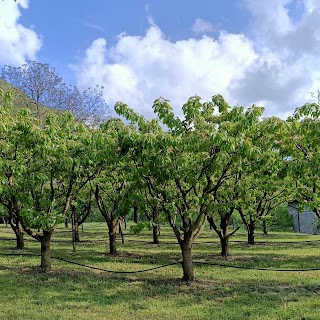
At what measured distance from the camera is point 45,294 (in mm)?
8641

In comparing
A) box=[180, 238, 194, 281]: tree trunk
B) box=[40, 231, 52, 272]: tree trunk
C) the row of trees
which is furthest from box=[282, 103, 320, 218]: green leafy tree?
box=[40, 231, 52, 272]: tree trunk

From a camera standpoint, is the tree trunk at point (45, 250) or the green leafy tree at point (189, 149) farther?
the tree trunk at point (45, 250)

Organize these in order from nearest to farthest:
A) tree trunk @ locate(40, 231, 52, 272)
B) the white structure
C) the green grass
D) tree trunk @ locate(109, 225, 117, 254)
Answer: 1. the green grass
2. tree trunk @ locate(40, 231, 52, 272)
3. tree trunk @ locate(109, 225, 117, 254)
4. the white structure

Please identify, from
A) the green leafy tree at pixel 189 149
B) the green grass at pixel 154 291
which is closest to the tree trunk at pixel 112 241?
the green grass at pixel 154 291

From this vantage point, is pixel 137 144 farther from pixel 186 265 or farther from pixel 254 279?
pixel 254 279

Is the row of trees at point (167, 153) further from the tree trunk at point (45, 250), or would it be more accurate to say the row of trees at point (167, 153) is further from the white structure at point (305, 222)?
the white structure at point (305, 222)

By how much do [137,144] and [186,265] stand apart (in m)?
3.68

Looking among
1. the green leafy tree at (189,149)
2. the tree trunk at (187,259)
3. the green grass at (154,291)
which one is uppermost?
the green leafy tree at (189,149)

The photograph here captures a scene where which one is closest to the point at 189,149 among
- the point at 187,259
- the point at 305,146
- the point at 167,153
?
A: the point at 167,153

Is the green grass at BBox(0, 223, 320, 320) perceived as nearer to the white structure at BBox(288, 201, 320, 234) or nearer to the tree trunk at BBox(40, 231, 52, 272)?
the tree trunk at BBox(40, 231, 52, 272)

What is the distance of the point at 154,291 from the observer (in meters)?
9.12

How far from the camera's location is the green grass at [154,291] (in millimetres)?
7371

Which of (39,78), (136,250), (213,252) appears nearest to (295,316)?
(213,252)

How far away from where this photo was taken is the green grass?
7.37m
